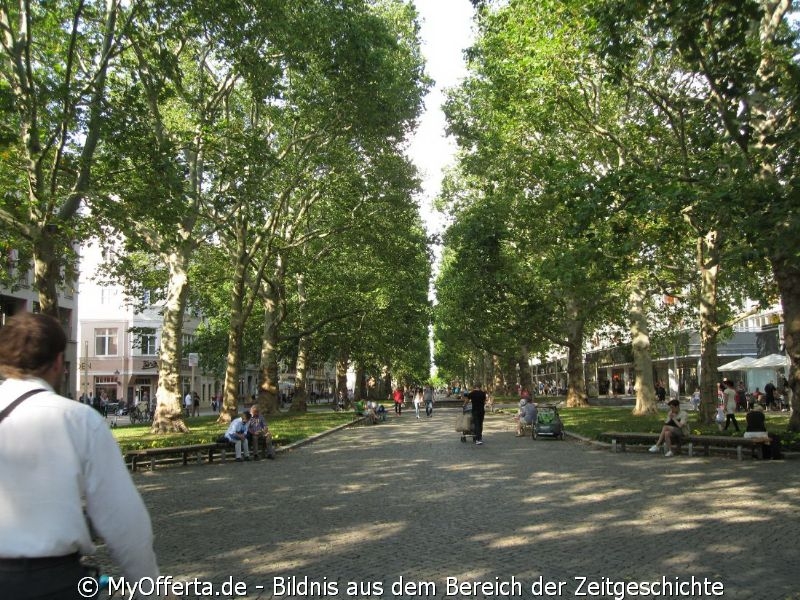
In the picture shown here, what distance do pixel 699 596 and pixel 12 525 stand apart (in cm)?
499

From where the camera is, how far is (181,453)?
16328mm

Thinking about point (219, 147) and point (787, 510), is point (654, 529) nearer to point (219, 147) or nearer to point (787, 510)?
point (787, 510)

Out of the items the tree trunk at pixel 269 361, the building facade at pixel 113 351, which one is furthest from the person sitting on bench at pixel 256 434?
the building facade at pixel 113 351

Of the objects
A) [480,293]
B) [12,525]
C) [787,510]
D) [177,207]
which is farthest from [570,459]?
[480,293]

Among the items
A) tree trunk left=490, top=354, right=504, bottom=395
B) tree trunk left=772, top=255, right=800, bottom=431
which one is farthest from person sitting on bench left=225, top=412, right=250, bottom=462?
tree trunk left=490, top=354, right=504, bottom=395

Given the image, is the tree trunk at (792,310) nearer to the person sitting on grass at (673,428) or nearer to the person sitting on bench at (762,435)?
the person sitting on bench at (762,435)

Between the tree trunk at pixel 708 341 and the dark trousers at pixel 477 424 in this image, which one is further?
the tree trunk at pixel 708 341

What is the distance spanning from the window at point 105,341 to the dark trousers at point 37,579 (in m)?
64.6

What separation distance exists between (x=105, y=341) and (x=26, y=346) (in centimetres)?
6500

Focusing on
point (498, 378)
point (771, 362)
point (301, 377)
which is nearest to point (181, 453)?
point (301, 377)

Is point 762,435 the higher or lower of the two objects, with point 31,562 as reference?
lower

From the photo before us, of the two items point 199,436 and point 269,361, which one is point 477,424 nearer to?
point 199,436

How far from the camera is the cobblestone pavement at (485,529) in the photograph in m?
5.95

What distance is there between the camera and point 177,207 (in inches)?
607
